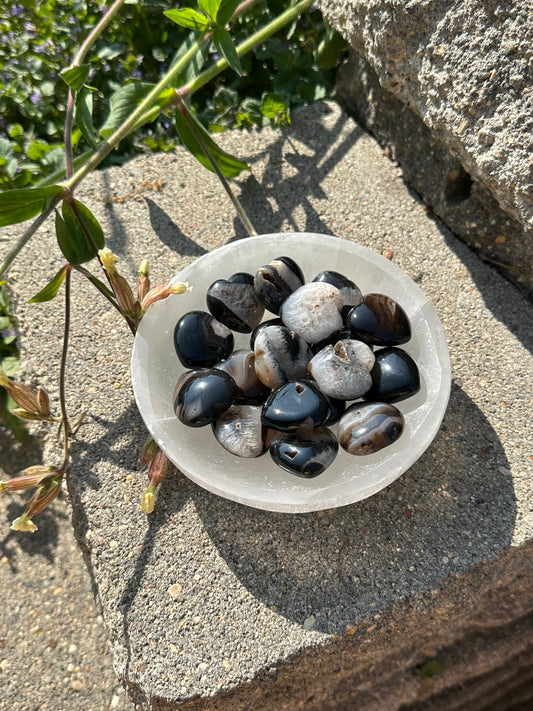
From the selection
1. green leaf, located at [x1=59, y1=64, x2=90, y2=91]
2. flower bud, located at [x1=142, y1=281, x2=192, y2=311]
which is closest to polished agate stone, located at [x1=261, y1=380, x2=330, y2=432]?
flower bud, located at [x1=142, y1=281, x2=192, y2=311]

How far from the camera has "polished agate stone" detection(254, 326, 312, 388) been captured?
915 mm

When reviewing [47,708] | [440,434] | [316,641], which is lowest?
[47,708]

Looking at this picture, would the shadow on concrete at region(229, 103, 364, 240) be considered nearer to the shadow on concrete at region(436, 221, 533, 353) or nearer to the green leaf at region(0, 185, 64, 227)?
the shadow on concrete at region(436, 221, 533, 353)

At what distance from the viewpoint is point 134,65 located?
1.62 meters

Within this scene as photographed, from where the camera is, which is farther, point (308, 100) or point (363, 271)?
point (308, 100)

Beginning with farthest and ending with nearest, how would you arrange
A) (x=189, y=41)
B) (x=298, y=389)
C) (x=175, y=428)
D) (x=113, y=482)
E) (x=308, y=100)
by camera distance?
(x=308, y=100)
(x=189, y=41)
(x=113, y=482)
(x=175, y=428)
(x=298, y=389)

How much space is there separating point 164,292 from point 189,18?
1.72 ft

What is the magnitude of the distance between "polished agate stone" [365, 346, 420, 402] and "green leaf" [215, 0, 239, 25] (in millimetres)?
682

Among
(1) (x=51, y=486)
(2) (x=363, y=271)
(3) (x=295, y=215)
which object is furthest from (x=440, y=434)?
(1) (x=51, y=486)

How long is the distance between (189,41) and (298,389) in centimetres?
93

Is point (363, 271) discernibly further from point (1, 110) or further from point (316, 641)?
point (1, 110)

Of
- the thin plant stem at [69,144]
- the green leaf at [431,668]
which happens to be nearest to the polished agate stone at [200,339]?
the thin plant stem at [69,144]

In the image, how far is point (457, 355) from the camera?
3.96 feet

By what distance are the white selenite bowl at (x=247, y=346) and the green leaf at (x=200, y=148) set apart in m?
0.27
